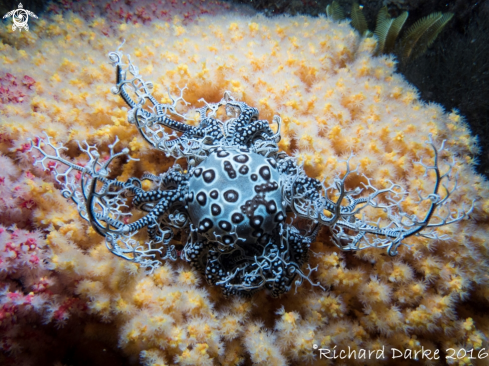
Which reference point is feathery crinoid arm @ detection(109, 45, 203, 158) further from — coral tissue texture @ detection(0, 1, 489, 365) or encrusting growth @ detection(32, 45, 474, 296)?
coral tissue texture @ detection(0, 1, 489, 365)

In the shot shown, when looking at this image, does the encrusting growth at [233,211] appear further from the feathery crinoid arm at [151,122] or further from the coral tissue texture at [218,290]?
the coral tissue texture at [218,290]

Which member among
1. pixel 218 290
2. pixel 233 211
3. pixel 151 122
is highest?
pixel 151 122

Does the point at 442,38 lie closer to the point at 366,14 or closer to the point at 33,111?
the point at 366,14

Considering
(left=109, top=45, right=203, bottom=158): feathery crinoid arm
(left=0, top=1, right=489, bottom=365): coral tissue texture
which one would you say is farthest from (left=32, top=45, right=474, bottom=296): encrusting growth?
(left=0, top=1, right=489, bottom=365): coral tissue texture

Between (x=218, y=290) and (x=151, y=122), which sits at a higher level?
(x=151, y=122)

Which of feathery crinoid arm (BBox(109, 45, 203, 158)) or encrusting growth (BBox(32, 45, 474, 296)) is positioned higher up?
feathery crinoid arm (BBox(109, 45, 203, 158))

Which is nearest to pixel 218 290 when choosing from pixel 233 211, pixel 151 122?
pixel 233 211

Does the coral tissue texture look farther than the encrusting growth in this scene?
Yes

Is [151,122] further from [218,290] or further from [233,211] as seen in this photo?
[218,290]

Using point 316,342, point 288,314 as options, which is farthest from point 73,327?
point 316,342
